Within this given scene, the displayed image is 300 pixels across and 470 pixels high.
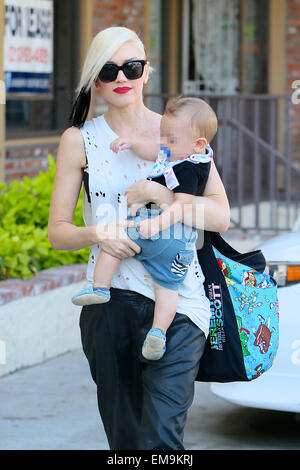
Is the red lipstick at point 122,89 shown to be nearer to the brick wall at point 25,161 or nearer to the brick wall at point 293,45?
the brick wall at point 25,161

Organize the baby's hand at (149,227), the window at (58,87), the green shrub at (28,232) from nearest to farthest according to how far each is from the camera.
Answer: the baby's hand at (149,227), the green shrub at (28,232), the window at (58,87)

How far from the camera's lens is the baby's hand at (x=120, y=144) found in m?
3.54

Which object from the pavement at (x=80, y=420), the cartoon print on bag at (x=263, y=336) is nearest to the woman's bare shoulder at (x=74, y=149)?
the cartoon print on bag at (x=263, y=336)

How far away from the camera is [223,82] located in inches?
554

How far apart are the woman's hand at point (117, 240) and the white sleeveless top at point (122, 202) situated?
8cm

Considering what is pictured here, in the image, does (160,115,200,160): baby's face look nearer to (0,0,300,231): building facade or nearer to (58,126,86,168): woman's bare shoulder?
(58,126,86,168): woman's bare shoulder

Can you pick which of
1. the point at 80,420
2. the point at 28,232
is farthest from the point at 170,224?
the point at 28,232

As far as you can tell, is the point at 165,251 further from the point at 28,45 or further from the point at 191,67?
the point at 191,67

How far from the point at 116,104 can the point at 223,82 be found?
10615 mm

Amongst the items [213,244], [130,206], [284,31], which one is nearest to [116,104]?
[130,206]

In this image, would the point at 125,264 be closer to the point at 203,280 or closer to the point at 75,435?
the point at 203,280

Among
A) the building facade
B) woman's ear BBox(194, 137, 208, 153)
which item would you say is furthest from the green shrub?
woman's ear BBox(194, 137, 208, 153)

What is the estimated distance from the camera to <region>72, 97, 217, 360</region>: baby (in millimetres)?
3441

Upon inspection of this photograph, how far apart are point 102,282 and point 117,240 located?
0.51 feet
